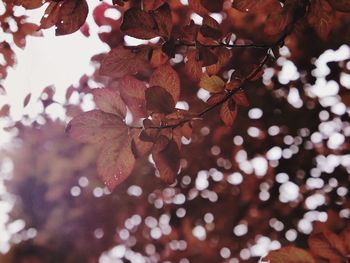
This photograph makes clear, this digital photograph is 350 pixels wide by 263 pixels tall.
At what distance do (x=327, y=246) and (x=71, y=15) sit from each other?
47.5 inches

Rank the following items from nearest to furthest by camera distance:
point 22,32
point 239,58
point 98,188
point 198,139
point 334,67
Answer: point 22,32 < point 334,67 < point 239,58 < point 198,139 < point 98,188

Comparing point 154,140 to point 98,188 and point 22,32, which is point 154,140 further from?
point 98,188

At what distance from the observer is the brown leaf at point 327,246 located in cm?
134

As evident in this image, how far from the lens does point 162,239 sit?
24.3ft

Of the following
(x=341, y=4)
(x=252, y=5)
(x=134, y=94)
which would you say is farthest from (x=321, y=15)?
(x=134, y=94)

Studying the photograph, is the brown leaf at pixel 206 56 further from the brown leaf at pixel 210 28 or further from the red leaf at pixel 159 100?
the red leaf at pixel 159 100

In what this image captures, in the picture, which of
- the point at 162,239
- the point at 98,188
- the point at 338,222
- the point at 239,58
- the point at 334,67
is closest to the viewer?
the point at 334,67

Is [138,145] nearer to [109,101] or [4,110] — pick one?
[109,101]

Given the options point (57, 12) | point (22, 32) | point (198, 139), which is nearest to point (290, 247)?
point (57, 12)

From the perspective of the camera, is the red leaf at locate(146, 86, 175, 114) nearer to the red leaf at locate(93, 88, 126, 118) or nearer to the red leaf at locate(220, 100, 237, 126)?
the red leaf at locate(93, 88, 126, 118)

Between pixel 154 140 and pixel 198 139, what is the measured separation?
4135 millimetres

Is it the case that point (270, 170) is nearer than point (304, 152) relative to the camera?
No

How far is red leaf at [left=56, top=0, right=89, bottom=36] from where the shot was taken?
3.46 feet

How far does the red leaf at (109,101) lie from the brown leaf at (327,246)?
0.86 meters
